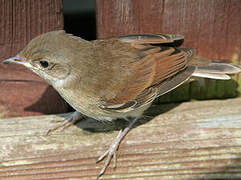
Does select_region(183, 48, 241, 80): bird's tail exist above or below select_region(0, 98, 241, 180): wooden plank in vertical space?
above

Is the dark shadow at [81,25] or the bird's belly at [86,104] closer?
the bird's belly at [86,104]

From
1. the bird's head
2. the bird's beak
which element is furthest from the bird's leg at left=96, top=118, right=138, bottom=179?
the bird's beak

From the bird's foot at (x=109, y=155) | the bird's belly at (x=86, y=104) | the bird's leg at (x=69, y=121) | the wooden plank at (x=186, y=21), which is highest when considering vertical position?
the wooden plank at (x=186, y=21)

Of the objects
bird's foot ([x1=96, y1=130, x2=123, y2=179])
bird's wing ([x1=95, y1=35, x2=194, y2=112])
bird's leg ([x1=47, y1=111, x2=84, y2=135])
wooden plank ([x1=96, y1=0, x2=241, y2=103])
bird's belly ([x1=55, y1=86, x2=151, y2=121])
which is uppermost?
wooden plank ([x1=96, y1=0, x2=241, y2=103])

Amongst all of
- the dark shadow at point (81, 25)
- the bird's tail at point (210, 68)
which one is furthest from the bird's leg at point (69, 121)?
the dark shadow at point (81, 25)

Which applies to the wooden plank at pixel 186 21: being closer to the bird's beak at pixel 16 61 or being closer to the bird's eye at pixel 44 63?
the bird's eye at pixel 44 63

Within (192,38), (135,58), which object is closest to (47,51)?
(135,58)

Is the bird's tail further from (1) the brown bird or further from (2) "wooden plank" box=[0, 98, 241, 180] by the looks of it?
(2) "wooden plank" box=[0, 98, 241, 180]

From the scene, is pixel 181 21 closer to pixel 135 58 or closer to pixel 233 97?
pixel 135 58

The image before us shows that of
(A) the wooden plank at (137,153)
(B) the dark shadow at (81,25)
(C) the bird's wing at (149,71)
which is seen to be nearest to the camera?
(A) the wooden plank at (137,153)
